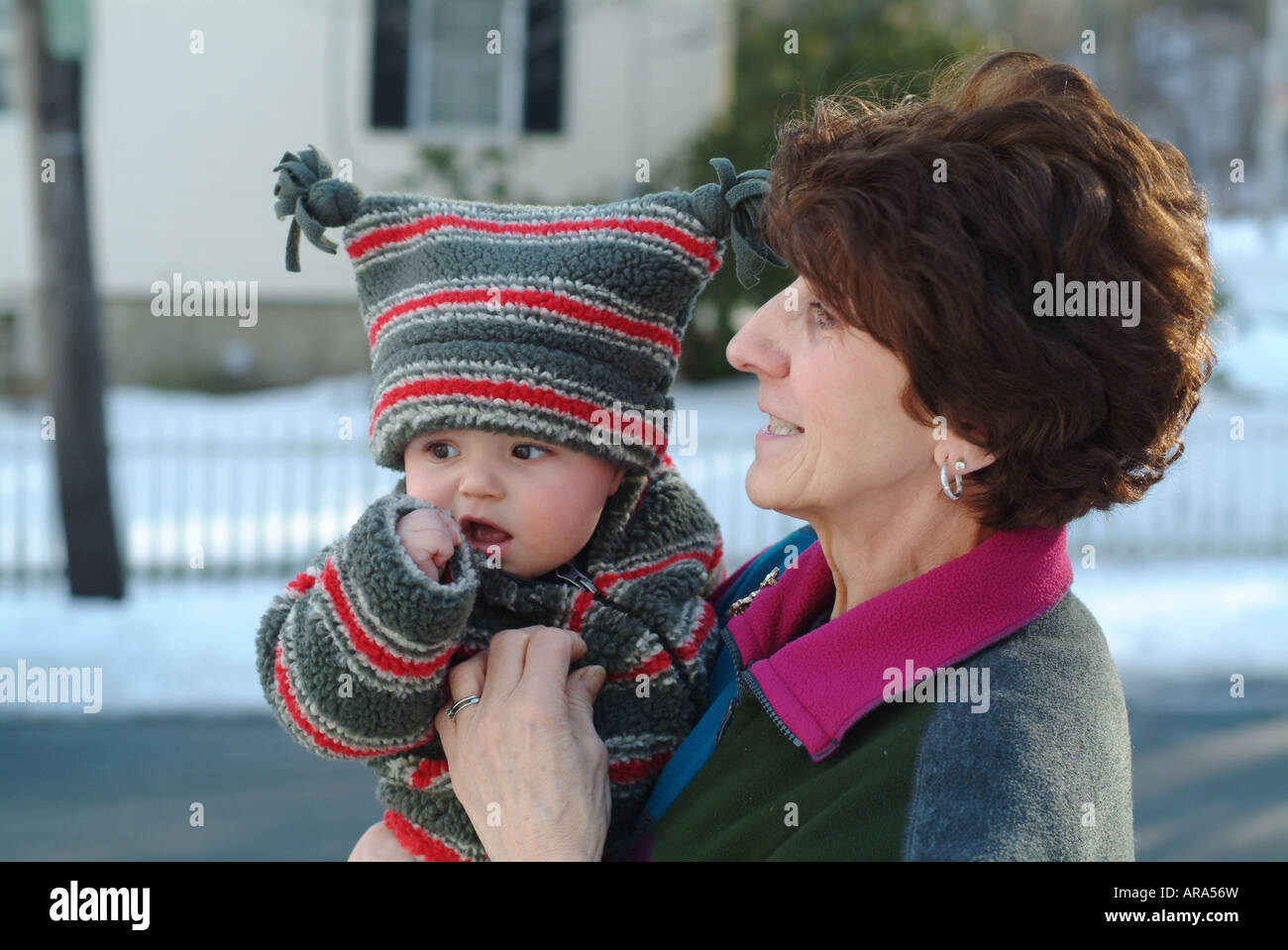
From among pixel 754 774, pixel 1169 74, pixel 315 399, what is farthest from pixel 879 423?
pixel 1169 74

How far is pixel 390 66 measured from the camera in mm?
13602

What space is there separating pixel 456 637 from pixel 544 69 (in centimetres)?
1262

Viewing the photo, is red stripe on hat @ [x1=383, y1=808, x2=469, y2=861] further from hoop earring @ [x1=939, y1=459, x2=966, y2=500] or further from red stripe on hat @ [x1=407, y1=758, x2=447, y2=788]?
hoop earring @ [x1=939, y1=459, x2=966, y2=500]

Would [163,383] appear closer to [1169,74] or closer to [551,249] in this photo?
[551,249]

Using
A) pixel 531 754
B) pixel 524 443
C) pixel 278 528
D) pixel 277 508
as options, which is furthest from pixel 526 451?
pixel 277 508

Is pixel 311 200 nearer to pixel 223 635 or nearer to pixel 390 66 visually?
pixel 223 635

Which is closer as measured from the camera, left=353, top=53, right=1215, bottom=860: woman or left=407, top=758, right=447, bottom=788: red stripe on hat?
left=353, top=53, right=1215, bottom=860: woman

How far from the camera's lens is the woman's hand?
6.12 feet

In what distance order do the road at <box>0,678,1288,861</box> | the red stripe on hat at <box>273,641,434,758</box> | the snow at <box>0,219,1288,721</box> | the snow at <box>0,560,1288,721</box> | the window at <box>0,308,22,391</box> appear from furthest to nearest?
the window at <box>0,308,22,391</box> → the snow at <box>0,219,1288,721</box> → the snow at <box>0,560,1288,721</box> → the road at <box>0,678,1288,861</box> → the red stripe on hat at <box>273,641,434,758</box>

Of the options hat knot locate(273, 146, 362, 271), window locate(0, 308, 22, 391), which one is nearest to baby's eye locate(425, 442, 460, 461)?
hat knot locate(273, 146, 362, 271)

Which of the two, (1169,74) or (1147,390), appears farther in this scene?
(1169,74)

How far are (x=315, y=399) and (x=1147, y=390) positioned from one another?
1248 centimetres

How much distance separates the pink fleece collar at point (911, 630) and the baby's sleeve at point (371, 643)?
47cm

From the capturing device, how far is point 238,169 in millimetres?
13555
